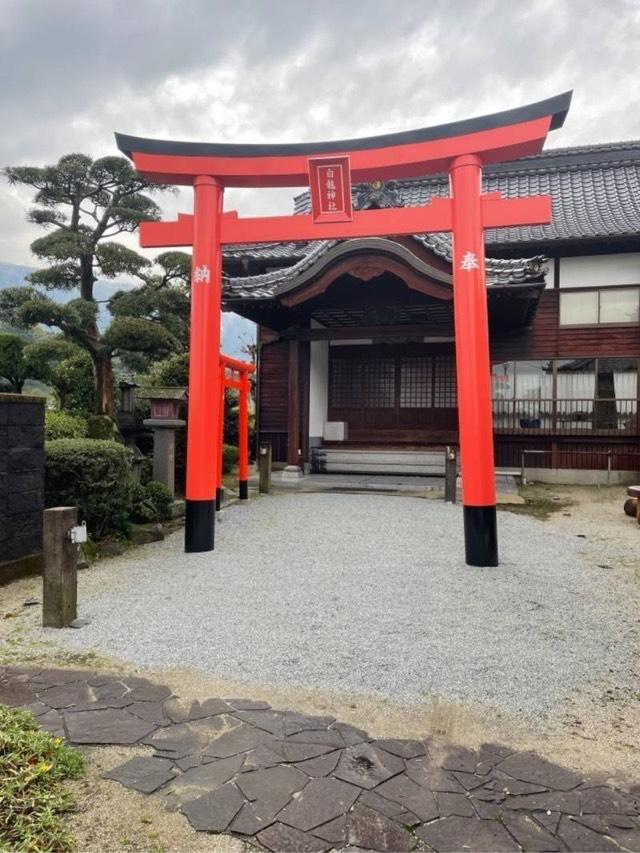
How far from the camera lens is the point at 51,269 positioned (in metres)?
15.2

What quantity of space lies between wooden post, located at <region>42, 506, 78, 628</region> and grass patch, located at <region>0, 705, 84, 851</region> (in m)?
1.48

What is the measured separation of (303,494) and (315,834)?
8.70 m

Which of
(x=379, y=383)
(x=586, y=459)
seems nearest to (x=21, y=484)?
(x=379, y=383)

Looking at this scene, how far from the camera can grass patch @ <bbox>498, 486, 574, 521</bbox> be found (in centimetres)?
922

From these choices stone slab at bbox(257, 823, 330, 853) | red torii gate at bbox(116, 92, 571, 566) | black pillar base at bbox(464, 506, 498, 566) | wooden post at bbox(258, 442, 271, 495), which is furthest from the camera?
wooden post at bbox(258, 442, 271, 495)

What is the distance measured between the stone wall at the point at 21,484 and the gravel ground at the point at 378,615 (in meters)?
0.77

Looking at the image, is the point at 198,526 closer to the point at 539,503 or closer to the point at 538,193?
the point at 539,503

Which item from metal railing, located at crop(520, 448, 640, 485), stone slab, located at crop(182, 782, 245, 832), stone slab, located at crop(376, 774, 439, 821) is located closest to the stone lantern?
stone slab, located at crop(182, 782, 245, 832)

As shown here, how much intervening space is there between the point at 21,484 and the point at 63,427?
15.9 feet

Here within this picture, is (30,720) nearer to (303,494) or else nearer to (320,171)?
(320,171)

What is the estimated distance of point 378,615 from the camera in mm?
4398

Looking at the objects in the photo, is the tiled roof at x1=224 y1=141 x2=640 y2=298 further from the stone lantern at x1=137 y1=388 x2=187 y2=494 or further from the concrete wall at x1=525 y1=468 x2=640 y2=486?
the concrete wall at x1=525 y1=468 x2=640 y2=486

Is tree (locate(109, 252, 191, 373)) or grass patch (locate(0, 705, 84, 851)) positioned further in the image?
tree (locate(109, 252, 191, 373))

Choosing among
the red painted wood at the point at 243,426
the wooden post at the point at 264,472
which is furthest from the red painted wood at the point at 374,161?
the wooden post at the point at 264,472
